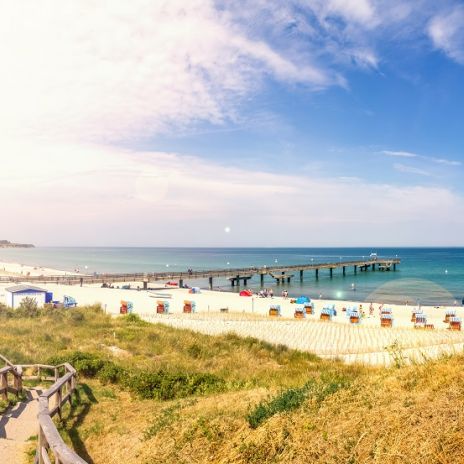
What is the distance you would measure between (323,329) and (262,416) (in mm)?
20680

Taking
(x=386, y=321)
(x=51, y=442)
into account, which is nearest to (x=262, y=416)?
(x=51, y=442)

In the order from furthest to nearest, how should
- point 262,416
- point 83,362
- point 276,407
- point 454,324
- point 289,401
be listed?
point 454,324, point 83,362, point 289,401, point 276,407, point 262,416

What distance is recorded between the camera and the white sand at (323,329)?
689 inches

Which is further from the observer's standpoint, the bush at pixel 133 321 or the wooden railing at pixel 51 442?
the bush at pixel 133 321

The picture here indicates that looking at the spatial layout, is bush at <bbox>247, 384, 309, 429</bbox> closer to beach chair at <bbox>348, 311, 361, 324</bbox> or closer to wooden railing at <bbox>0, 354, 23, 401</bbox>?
wooden railing at <bbox>0, 354, 23, 401</bbox>

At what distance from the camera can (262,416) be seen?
603cm

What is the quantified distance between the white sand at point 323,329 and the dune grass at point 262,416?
195 centimetres

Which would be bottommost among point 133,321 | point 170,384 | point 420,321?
point 420,321

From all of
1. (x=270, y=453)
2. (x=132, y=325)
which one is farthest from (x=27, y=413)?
(x=132, y=325)

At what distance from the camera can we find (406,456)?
4.32 m

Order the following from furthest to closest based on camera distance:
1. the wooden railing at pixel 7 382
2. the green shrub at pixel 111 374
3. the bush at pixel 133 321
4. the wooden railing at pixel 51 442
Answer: the bush at pixel 133 321
the green shrub at pixel 111 374
the wooden railing at pixel 7 382
the wooden railing at pixel 51 442

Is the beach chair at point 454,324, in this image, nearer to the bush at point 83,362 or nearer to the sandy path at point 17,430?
the bush at point 83,362

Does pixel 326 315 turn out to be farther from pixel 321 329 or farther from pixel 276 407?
pixel 276 407

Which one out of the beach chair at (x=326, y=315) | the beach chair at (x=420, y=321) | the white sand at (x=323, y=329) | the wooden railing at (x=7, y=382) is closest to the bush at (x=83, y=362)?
the wooden railing at (x=7, y=382)
